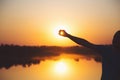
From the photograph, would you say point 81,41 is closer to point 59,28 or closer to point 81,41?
point 81,41

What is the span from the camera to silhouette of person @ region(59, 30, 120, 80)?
1809mm

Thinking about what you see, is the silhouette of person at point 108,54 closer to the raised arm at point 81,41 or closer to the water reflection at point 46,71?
the raised arm at point 81,41

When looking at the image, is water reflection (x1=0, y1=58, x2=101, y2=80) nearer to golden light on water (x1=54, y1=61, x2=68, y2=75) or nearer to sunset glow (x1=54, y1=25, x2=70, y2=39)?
golden light on water (x1=54, y1=61, x2=68, y2=75)

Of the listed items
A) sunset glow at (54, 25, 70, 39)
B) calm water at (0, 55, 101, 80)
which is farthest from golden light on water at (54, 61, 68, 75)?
sunset glow at (54, 25, 70, 39)

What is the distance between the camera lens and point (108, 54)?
6.02 feet

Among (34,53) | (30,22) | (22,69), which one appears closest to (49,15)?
(30,22)

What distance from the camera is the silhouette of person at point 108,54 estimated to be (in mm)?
1809

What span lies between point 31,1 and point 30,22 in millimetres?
130

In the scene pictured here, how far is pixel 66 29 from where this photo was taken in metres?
1.91

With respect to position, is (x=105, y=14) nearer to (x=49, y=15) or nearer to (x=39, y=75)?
A: (x=49, y=15)

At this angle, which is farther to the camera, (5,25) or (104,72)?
(5,25)

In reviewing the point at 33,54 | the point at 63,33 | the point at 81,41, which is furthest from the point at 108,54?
the point at 33,54

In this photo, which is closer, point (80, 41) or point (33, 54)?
point (80, 41)

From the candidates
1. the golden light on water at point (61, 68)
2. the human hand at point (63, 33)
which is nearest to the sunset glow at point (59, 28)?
the human hand at point (63, 33)
